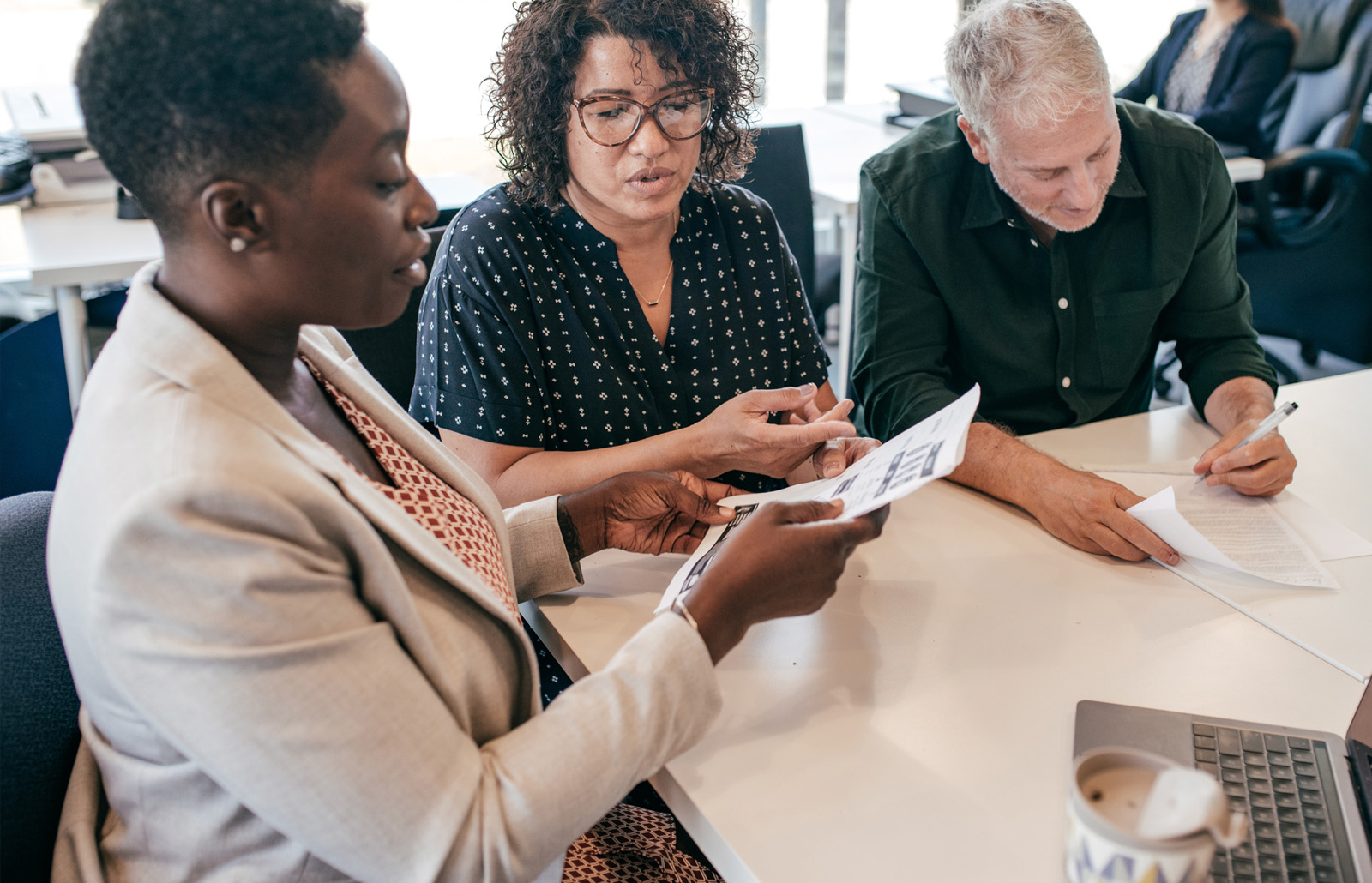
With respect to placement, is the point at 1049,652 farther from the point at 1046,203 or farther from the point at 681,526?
the point at 1046,203

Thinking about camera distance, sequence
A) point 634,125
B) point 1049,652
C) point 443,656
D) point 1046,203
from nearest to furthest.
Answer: point 443,656 → point 1049,652 → point 634,125 → point 1046,203

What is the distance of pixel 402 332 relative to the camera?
1.70 m

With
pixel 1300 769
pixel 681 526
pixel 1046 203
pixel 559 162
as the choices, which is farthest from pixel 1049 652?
pixel 559 162

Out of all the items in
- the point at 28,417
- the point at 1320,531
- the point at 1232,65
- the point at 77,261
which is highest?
the point at 1232,65

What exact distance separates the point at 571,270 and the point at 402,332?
15.9 inches

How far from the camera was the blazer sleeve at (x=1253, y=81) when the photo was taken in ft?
10.6

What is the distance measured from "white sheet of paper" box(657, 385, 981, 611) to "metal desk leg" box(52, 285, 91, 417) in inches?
71.5

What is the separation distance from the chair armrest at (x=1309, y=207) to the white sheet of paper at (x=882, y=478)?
2.60 m

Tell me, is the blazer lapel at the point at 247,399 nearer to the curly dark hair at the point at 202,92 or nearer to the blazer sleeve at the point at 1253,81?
the curly dark hair at the point at 202,92

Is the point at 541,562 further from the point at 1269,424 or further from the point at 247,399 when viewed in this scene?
the point at 1269,424

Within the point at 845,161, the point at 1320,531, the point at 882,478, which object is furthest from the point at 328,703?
the point at 845,161

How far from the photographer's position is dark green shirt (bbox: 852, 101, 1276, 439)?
64.7 inches

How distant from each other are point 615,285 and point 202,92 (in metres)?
0.83

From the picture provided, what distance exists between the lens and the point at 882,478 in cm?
100
